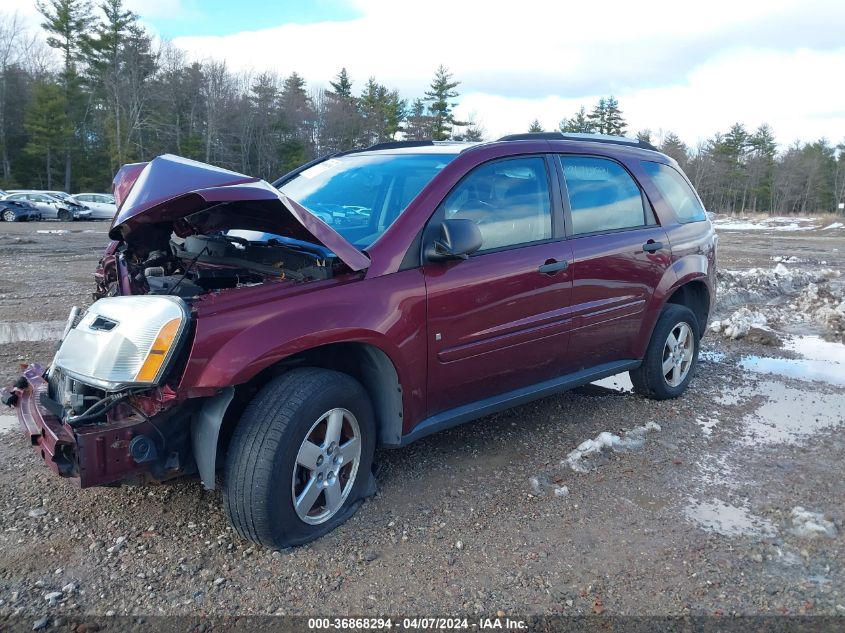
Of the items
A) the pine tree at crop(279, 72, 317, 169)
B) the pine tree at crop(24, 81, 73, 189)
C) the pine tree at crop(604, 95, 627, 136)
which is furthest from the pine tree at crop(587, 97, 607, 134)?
the pine tree at crop(24, 81, 73, 189)

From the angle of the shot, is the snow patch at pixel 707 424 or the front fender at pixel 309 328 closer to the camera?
the front fender at pixel 309 328

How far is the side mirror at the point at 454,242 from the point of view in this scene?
3252 mm

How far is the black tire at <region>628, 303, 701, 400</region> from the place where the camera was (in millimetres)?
4895

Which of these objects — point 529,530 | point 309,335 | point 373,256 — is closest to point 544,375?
point 529,530

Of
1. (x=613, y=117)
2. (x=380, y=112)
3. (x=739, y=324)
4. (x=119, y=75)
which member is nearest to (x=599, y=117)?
(x=613, y=117)

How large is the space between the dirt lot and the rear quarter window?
4.96 feet

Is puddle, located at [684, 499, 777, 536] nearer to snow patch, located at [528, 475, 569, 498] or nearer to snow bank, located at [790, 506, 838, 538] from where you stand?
snow bank, located at [790, 506, 838, 538]

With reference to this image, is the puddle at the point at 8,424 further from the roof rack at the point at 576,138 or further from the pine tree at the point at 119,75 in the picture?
the pine tree at the point at 119,75

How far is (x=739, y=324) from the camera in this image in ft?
24.1

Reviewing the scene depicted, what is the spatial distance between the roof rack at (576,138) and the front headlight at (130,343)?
2.27 m

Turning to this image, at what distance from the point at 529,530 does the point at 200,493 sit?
66.7 inches

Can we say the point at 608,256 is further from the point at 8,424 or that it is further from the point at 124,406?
the point at 8,424

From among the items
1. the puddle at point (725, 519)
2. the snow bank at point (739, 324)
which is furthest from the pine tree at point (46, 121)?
the puddle at point (725, 519)

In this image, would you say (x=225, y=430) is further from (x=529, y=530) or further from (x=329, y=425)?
(x=529, y=530)
